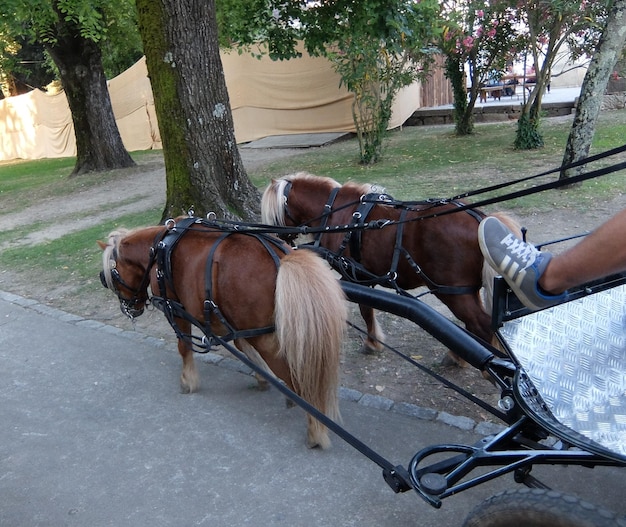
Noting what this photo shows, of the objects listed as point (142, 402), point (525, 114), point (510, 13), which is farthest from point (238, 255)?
point (510, 13)

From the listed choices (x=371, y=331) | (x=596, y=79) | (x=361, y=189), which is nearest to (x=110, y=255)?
(x=361, y=189)

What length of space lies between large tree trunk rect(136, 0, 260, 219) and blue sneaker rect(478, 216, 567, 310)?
16.3 ft

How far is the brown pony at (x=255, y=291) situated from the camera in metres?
2.77

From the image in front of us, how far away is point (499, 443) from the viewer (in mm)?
1913

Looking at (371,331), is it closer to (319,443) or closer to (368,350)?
(368,350)

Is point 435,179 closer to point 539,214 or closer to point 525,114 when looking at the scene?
point 539,214

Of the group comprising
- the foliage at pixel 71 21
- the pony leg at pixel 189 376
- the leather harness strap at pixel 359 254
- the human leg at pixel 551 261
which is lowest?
the pony leg at pixel 189 376

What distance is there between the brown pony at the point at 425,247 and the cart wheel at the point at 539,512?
142 cm

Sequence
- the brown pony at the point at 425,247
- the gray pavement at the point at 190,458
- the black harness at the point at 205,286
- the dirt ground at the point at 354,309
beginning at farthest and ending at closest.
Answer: the dirt ground at the point at 354,309 → the brown pony at the point at 425,247 → the black harness at the point at 205,286 → the gray pavement at the point at 190,458

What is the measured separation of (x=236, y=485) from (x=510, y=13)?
12.5 m

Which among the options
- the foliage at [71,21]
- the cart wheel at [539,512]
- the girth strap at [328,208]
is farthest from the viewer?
the foliage at [71,21]

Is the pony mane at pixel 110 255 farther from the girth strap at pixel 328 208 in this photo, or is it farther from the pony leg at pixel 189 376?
the girth strap at pixel 328 208

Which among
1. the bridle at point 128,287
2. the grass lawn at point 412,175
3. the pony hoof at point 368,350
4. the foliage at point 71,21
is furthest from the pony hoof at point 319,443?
the foliage at point 71,21

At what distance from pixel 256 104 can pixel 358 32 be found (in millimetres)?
12195
